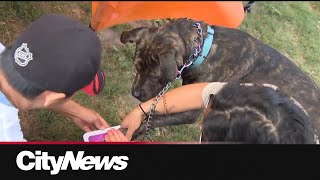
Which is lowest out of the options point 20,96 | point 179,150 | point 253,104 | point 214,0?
point 179,150

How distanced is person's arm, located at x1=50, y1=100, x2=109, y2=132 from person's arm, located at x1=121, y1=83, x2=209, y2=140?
13 cm

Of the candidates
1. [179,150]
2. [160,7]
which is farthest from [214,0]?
[179,150]

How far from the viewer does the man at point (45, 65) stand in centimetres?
171

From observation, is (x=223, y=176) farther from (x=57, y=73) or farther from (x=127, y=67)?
(x=127, y=67)

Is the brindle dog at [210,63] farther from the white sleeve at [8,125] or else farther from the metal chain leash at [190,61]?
the white sleeve at [8,125]

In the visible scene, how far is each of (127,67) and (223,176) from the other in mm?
1381

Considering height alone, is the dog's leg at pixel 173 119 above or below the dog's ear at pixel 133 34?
below

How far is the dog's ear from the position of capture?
2.74 meters

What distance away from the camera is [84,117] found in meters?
2.49

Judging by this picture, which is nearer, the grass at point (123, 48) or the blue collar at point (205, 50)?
the grass at point (123, 48)

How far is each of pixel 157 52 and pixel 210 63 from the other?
33cm

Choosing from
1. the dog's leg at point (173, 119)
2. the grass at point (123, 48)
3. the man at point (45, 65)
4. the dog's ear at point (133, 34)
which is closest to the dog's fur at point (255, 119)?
the grass at point (123, 48)

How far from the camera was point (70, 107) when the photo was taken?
97.5 inches

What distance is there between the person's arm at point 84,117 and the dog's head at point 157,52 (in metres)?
0.42
